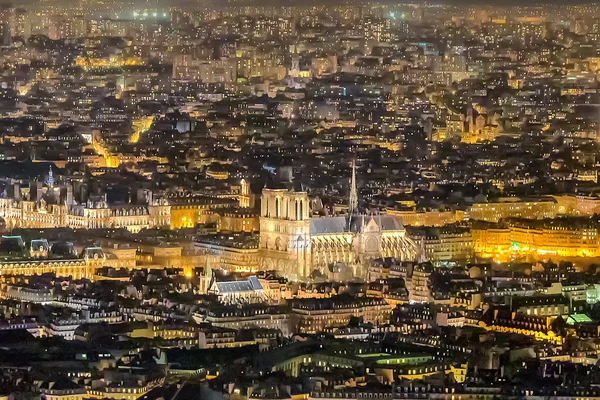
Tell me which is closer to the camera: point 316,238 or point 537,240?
point 316,238

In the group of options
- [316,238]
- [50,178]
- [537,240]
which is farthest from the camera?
[50,178]

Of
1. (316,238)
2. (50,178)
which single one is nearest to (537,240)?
(316,238)

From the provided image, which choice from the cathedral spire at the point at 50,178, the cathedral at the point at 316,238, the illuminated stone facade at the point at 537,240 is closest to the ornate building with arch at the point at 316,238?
the cathedral at the point at 316,238

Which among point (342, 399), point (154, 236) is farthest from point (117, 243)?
point (342, 399)

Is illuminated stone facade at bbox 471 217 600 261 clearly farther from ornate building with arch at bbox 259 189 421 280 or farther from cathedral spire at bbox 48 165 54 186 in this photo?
cathedral spire at bbox 48 165 54 186

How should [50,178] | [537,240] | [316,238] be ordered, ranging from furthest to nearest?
[50,178], [537,240], [316,238]

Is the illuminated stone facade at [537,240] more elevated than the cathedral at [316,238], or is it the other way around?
the cathedral at [316,238]

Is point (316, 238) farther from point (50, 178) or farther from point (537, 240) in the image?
point (50, 178)

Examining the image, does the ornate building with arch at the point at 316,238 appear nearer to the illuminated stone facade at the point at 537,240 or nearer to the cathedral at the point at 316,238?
the cathedral at the point at 316,238

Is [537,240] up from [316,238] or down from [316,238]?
down
